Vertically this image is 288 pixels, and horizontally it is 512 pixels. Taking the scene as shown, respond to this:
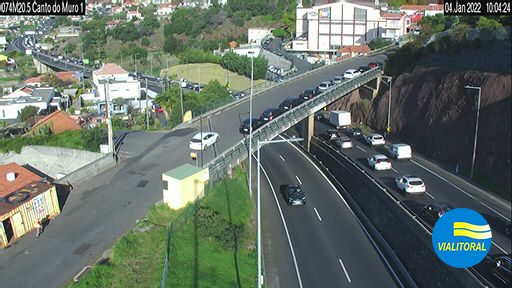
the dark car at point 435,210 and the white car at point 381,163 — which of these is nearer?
the dark car at point 435,210

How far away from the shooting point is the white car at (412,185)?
26766 millimetres

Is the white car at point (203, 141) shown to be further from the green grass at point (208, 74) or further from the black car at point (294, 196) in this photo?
the green grass at point (208, 74)

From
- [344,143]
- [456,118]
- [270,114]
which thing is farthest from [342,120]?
[456,118]

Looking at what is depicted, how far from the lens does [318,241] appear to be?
88.5 feet

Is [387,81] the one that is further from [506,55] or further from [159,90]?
[159,90]

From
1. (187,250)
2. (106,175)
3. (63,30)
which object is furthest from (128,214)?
(63,30)

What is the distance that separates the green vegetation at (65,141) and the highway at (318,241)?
13.2 m

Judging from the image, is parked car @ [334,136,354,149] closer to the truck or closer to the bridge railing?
the bridge railing

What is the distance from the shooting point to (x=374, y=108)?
46.0 meters

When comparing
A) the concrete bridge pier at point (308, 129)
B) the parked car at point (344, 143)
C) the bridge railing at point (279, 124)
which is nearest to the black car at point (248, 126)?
the bridge railing at point (279, 124)

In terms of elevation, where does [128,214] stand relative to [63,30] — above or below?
below

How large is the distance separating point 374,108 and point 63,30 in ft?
572

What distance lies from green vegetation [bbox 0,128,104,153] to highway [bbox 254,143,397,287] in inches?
521

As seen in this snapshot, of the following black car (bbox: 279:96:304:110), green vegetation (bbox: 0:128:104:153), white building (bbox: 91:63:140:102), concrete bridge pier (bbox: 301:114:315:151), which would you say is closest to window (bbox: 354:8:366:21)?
white building (bbox: 91:63:140:102)
